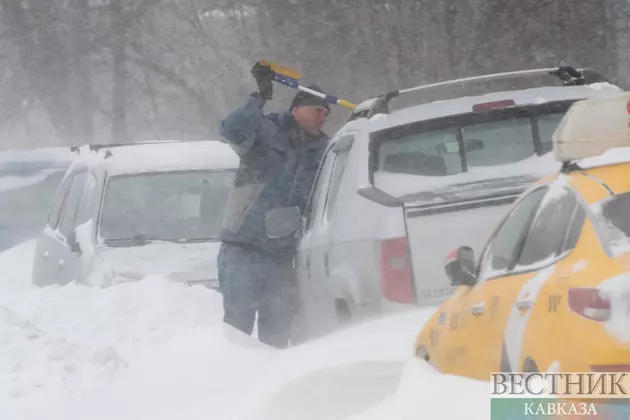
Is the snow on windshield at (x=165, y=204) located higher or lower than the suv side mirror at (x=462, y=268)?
lower

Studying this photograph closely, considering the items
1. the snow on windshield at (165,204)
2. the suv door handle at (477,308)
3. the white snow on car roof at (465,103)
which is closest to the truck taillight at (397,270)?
the white snow on car roof at (465,103)

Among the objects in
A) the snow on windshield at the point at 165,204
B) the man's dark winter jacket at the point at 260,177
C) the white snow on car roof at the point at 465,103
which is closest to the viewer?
the white snow on car roof at the point at 465,103

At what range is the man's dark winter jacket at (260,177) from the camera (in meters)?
7.25

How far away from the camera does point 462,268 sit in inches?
169

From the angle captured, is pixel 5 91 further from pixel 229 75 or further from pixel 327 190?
pixel 327 190

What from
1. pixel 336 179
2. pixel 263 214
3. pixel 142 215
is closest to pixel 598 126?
pixel 336 179

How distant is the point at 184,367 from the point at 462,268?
2706 mm

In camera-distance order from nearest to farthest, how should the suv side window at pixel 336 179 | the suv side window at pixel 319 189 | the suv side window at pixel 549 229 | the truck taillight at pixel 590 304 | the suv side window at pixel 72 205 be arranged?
the truck taillight at pixel 590 304 < the suv side window at pixel 549 229 < the suv side window at pixel 336 179 < the suv side window at pixel 319 189 < the suv side window at pixel 72 205

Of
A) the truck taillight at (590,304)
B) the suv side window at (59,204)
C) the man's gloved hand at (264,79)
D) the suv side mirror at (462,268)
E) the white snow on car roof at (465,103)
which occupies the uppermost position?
the man's gloved hand at (264,79)

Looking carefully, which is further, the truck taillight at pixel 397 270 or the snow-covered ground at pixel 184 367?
the truck taillight at pixel 397 270

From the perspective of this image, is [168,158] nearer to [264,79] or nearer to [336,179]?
[264,79]

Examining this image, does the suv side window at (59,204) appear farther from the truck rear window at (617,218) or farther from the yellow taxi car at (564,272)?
the truck rear window at (617,218)

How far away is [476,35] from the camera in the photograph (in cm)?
1291

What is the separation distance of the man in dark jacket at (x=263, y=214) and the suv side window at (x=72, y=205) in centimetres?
226
